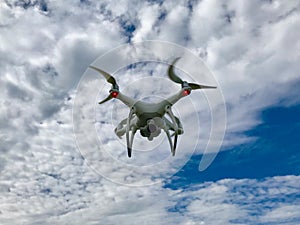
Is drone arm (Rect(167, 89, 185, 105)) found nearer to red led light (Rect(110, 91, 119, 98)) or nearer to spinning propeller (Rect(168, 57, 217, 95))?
spinning propeller (Rect(168, 57, 217, 95))

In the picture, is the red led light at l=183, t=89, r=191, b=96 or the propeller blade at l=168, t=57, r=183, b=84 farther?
the red led light at l=183, t=89, r=191, b=96

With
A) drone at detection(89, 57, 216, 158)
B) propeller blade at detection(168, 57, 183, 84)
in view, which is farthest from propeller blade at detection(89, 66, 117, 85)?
propeller blade at detection(168, 57, 183, 84)

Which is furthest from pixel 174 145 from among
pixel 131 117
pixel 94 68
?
pixel 94 68

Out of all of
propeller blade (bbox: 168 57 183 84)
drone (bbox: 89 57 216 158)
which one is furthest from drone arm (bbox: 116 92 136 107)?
propeller blade (bbox: 168 57 183 84)

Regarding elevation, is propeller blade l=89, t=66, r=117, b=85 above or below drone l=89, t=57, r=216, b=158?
above

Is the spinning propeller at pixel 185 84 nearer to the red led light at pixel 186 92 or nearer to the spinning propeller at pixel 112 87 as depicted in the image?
the red led light at pixel 186 92

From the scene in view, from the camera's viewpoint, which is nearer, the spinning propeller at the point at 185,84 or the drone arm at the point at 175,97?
the drone arm at the point at 175,97

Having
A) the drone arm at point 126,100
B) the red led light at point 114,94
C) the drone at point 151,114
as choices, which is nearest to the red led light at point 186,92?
the drone at point 151,114

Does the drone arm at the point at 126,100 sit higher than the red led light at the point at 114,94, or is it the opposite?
the red led light at the point at 114,94
